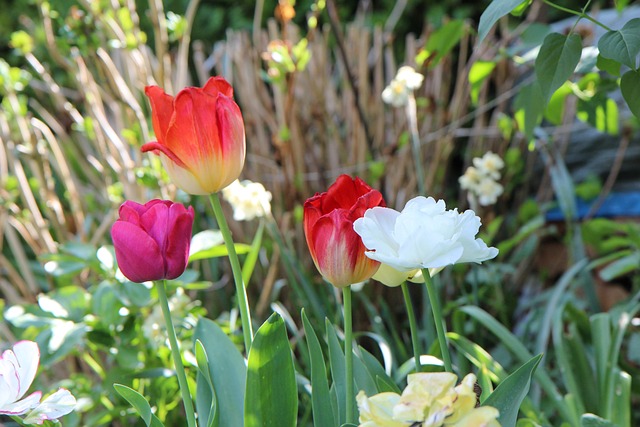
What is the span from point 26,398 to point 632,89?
722 millimetres

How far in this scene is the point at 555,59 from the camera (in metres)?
0.86

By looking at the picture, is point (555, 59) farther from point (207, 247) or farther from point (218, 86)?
point (207, 247)

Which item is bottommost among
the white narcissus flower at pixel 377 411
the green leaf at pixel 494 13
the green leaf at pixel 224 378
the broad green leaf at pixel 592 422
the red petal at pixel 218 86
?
the broad green leaf at pixel 592 422

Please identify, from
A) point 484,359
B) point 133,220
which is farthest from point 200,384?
point 484,359

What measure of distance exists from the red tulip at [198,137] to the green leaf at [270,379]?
15 centimetres

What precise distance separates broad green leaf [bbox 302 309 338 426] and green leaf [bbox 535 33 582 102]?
377 millimetres

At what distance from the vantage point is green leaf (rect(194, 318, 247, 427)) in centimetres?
83

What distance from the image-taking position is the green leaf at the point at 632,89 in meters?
0.87

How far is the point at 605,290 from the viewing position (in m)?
2.22

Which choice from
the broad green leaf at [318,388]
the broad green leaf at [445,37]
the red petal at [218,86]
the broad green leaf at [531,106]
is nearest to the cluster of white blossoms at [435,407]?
the broad green leaf at [318,388]

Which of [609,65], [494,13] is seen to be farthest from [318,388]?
[609,65]

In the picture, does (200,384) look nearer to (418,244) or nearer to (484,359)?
(418,244)

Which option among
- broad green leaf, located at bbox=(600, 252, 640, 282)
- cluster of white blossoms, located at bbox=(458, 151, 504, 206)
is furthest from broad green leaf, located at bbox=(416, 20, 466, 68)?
broad green leaf, located at bbox=(600, 252, 640, 282)

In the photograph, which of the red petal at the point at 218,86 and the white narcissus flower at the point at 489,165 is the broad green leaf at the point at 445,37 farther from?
the red petal at the point at 218,86
